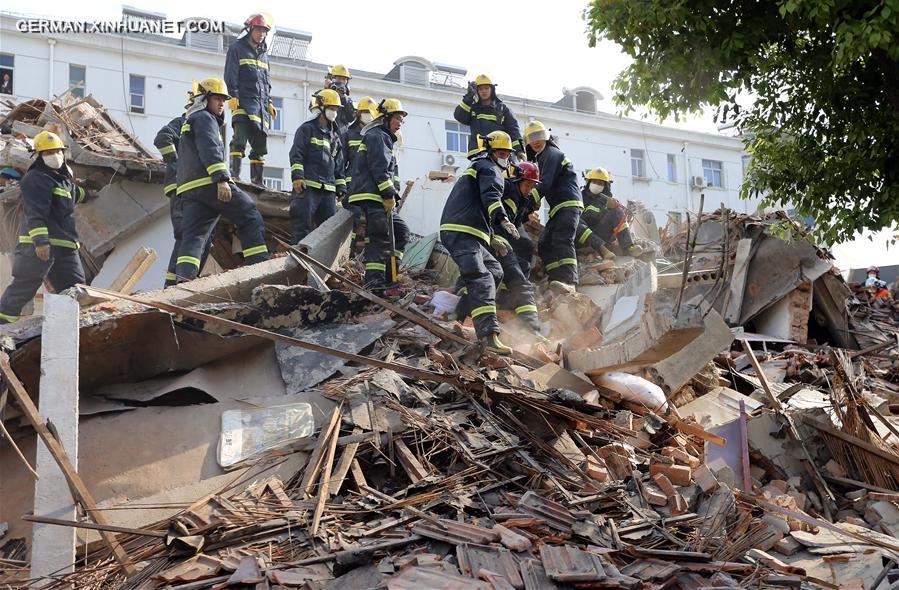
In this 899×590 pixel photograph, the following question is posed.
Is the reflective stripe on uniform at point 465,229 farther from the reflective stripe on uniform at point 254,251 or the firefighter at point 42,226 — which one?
the firefighter at point 42,226

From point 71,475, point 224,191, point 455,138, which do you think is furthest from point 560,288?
point 455,138

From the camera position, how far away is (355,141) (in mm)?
9984

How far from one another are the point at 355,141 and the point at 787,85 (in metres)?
5.27

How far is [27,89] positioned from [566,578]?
865 inches

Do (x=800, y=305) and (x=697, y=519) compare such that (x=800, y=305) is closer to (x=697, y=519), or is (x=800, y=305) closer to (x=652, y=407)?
(x=652, y=407)

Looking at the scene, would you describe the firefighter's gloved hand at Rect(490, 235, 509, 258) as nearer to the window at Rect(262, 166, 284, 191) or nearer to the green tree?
the green tree

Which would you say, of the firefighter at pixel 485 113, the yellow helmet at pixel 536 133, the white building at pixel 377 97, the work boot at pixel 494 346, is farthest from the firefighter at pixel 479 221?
the white building at pixel 377 97

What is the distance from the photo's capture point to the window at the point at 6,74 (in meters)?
20.5

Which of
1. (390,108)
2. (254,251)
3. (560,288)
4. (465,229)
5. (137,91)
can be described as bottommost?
(560,288)

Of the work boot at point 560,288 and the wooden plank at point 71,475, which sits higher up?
the work boot at point 560,288

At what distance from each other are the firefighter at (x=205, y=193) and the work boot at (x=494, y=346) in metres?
2.56

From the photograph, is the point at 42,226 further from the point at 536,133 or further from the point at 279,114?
the point at 279,114

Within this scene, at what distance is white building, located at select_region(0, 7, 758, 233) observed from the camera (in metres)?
21.1

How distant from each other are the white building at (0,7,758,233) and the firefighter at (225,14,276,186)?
12287mm
